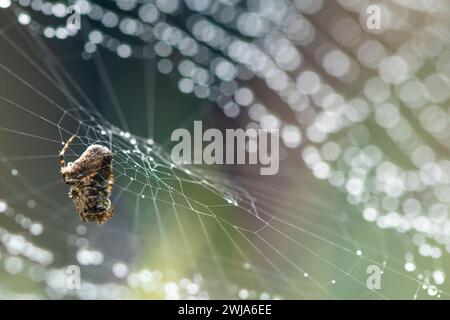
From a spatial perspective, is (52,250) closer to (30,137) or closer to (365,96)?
(30,137)

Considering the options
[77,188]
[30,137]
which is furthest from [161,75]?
[77,188]

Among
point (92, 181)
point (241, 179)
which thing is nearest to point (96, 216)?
point (92, 181)

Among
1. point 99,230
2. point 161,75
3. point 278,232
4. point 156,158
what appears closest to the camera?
point 156,158

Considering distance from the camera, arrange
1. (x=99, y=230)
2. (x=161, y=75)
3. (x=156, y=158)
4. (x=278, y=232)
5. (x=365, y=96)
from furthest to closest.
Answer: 1. (x=365, y=96)
2. (x=161, y=75)
3. (x=99, y=230)
4. (x=278, y=232)
5. (x=156, y=158)

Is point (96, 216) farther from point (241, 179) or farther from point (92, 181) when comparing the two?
point (241, 179)

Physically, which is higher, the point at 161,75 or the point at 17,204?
the point at 161,75

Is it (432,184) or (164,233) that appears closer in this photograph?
(164,233)

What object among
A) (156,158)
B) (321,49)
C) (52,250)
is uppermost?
(321,49)
